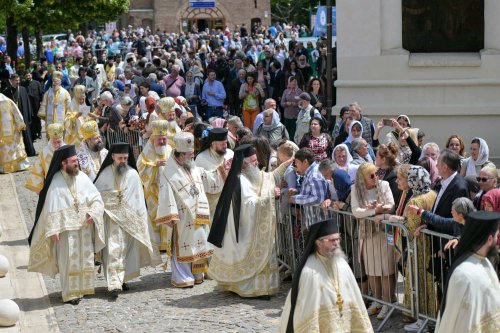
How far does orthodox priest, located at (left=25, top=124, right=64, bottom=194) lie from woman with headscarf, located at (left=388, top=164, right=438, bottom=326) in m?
5.67

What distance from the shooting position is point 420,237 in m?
11.2

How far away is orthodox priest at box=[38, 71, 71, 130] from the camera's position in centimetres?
2500

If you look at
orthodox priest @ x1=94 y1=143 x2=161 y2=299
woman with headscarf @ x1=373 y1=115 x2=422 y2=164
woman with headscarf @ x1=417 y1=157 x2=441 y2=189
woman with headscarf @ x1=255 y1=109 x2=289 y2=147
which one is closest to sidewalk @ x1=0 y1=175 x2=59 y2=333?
orthodox priest @ x1=94 y1=143 x2=161 y2=299

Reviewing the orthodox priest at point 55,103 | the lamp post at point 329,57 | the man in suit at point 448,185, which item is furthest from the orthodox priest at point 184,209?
the orthodox priest at point 55,103

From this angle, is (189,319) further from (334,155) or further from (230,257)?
(334,155)

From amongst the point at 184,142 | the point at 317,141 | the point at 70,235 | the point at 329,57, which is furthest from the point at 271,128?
the point at 70,235

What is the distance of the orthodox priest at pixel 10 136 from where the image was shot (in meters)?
23.6

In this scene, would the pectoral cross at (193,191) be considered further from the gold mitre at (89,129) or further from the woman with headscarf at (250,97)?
the woman with headscarf at (250,97)

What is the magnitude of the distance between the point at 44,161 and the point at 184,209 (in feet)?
9.07

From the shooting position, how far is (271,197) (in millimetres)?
13117

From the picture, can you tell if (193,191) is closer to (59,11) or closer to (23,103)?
(23,103)

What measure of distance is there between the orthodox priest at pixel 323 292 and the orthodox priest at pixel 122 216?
4.77m

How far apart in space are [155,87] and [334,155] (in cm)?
1110

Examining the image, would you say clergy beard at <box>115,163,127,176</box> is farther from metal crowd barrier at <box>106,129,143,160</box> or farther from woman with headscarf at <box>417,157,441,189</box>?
metal crowd barrier at <box>106,129,143,160</box>
